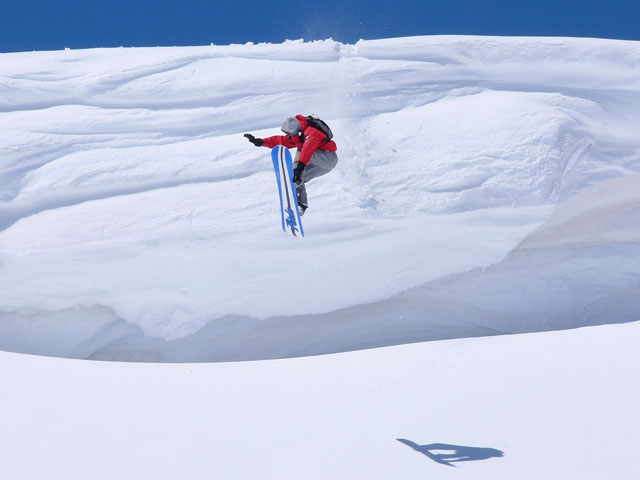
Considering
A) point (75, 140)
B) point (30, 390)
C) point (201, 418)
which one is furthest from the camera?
point (75, 140)

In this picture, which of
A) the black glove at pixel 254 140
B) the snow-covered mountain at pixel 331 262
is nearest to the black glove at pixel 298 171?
the black glove at pixel 254 140

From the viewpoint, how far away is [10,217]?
22.2 ft

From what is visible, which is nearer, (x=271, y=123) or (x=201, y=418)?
(x=201, y=418)

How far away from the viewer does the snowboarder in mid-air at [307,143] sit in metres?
5.19

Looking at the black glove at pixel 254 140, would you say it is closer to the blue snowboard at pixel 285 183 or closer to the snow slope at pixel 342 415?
the blue snowboard at pixel 285 183

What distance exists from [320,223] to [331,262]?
1.42 feet

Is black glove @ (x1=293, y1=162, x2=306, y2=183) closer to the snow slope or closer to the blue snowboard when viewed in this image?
the blue snowboard

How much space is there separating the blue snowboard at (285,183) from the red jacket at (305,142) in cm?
30

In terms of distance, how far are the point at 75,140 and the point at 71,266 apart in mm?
1989

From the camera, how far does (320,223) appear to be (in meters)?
6.68

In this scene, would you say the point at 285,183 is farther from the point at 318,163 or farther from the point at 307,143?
the point at 307,143

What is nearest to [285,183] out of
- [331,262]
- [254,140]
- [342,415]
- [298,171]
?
[298,171]

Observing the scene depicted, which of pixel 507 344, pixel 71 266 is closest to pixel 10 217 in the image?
pixel 71 266

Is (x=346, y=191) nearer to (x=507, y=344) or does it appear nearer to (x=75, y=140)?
(x=507, y=344)
